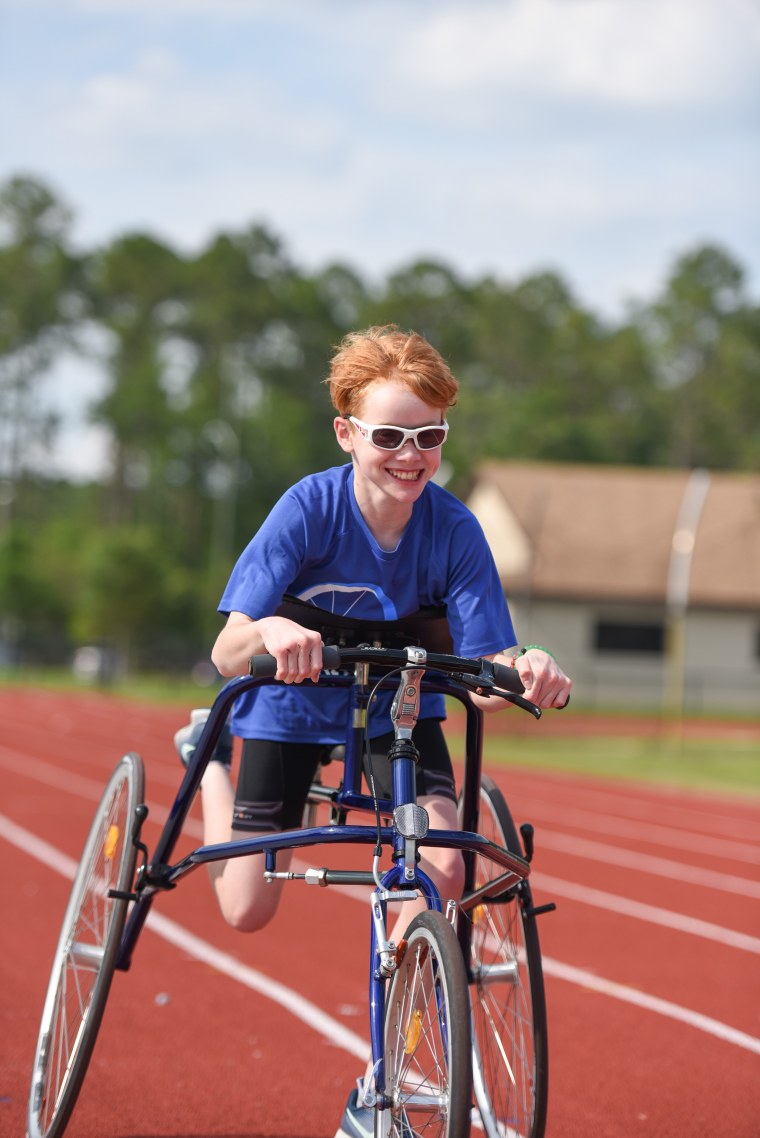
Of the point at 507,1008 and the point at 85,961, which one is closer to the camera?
the point at 507,1008

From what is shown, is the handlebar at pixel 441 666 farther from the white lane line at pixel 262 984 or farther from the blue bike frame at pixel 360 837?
the white lane line at pixel 262 984

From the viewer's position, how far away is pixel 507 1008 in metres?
4.01

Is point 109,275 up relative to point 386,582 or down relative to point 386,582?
up

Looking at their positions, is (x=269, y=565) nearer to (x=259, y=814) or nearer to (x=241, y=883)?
(x=259, y=814)

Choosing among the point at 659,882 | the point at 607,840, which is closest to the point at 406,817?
the point at 659,882

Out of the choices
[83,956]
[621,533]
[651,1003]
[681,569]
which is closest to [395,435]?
[83,956]

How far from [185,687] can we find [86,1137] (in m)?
39.0

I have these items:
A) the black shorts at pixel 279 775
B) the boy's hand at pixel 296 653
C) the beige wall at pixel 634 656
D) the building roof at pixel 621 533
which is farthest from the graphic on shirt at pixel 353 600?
the beige wall at pixel 634 656

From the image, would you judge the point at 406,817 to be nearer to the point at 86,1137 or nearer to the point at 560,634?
the point at 86,1137

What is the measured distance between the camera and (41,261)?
70.3 metres

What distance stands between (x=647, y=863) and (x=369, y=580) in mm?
8084

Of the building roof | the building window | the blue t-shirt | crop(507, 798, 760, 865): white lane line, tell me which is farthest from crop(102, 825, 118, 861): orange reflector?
the building window

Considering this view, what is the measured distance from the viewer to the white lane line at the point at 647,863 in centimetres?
1033

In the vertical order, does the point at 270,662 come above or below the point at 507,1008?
above
